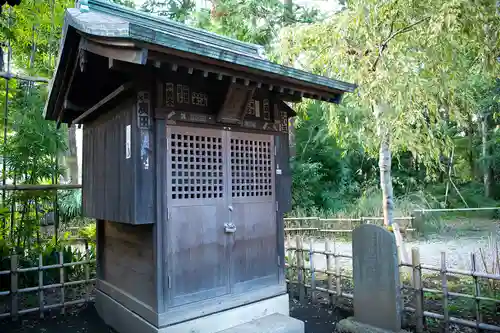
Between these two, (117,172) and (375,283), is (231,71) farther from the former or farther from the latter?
(375,283)

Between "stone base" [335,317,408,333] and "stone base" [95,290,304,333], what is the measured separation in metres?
0.76

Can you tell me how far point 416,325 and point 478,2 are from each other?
174 inches

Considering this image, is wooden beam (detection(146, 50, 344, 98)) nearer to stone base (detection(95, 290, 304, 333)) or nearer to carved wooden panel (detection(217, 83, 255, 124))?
carved wooden panel (detection(217, 83, 255, 124))

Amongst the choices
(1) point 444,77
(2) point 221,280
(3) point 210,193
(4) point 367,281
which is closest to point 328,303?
(4) point 367,281

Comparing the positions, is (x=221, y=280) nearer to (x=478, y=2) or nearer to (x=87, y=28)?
(x=87, y=28)

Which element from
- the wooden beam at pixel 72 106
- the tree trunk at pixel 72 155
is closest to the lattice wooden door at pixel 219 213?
the wooden beam at pixel 72 106

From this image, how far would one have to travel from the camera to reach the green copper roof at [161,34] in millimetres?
2854

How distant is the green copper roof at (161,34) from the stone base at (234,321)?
9.42ft

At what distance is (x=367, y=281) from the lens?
15.3 ft

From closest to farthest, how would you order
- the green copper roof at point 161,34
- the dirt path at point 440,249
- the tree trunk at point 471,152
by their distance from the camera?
the green copper roof at point 161,34
the dirt path at point 440,249
the tree trunk at point 471,152

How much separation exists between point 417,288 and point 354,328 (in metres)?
0.99

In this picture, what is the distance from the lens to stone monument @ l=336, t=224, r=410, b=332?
14.4 ft

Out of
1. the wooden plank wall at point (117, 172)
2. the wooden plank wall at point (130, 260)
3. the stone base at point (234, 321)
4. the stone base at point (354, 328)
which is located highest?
the wooden plank wall at point (117, 172)

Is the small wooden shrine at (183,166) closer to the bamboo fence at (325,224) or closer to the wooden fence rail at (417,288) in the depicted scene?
the wooden fence rail at (417,288)
